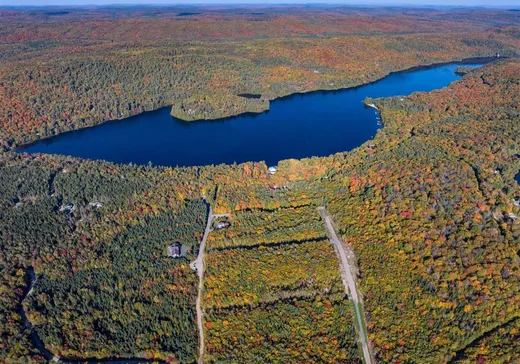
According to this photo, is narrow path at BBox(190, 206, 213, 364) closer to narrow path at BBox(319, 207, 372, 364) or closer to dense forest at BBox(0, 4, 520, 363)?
dense forest at BBox(0, 4, 520, 363)

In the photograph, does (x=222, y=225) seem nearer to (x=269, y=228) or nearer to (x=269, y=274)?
(x=269, y=228)

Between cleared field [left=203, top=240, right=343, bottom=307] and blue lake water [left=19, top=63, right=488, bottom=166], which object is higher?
blue lake water [left=19, top=63, right=488, bottom=166]

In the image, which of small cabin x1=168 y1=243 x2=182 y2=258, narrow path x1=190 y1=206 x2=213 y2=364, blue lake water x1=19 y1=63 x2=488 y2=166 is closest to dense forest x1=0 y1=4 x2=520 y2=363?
narrow path x1=190 y1=206 x2=213 y2=364

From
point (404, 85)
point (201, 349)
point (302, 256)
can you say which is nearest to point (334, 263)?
point (302, 256)

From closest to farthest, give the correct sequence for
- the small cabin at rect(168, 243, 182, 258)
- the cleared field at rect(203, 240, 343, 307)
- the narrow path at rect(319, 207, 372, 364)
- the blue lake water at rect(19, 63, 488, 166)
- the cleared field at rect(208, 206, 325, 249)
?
the narrow path at rect(319, 207, 372, 364), the cleared field at rect(203, 240, 343, 307), the small cabin at rect(168, 243, 182, 258), the cleared field at rect(208, 206, 325, 249), the blue lake water at rect(19, 63, 488, 166)

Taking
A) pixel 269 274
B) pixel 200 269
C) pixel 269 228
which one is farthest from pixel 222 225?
pixel 269 274

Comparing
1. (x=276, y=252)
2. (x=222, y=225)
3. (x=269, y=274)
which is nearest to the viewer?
(x=269, y=274)
